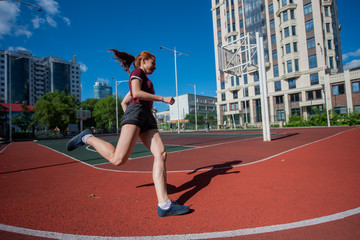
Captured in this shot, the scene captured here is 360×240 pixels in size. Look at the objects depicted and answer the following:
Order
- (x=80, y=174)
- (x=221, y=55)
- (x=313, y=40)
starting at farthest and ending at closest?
(x=313, y=40)
(x=221, y=55)
(x=80, y=174)

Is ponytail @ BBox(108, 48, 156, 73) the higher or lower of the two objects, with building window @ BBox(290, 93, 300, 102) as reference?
lower

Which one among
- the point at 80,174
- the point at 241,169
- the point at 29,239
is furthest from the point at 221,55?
the point at 29,239

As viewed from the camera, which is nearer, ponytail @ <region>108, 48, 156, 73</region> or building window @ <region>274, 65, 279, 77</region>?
ponytail @ <region>108, 48, 156, 73</region>

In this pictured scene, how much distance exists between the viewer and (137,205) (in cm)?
258

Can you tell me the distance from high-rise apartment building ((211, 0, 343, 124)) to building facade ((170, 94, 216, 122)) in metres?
30.9

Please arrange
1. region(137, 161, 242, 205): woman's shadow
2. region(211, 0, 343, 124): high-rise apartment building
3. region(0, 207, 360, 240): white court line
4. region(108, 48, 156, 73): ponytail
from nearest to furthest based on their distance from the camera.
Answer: region(0, 207, 360, 240): white court line < region(108, 48, 156, 73): ponytail < region(137, 161, 242, 205): woman's shadow < region(211, 0, 343, 124): high-rise apartment building

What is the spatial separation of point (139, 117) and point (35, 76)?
12019 centimetres

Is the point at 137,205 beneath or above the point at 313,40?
beneath

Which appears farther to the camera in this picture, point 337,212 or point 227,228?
point 337,212

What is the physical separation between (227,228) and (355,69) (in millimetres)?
41884

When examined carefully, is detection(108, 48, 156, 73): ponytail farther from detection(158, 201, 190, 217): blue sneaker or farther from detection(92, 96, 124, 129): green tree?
detection(92, 96, 124, 129): green tree

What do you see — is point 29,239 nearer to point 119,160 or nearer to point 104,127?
point 119,160

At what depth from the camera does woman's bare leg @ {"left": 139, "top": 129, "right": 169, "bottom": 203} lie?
224cm

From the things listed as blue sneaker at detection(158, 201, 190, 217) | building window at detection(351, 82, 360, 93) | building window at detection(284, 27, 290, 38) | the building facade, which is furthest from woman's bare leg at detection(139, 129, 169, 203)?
the building facade
